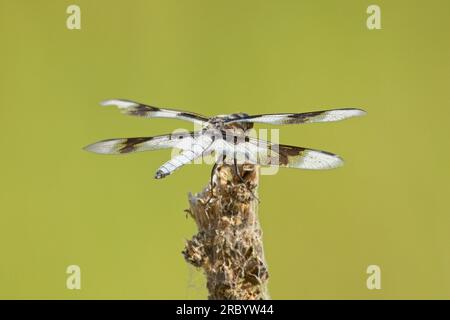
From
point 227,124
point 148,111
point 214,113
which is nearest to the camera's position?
point 227,124

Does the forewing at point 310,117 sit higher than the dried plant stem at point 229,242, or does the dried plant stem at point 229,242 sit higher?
the forewing at point 310,117

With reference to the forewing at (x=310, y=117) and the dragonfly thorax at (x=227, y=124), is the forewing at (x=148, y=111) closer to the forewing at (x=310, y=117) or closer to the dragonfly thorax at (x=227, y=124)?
the dragonfly thorax at (x=227, y=124)

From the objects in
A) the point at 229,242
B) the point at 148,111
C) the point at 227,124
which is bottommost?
the point at 229,242

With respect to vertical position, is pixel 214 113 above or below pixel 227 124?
above

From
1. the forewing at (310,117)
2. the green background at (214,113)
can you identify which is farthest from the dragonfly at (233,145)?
the green background at (214,113)

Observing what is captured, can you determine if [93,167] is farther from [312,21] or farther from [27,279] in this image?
[312,21]

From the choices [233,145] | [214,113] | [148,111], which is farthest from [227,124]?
[214,113]

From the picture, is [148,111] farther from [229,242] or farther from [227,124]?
[229,242]
